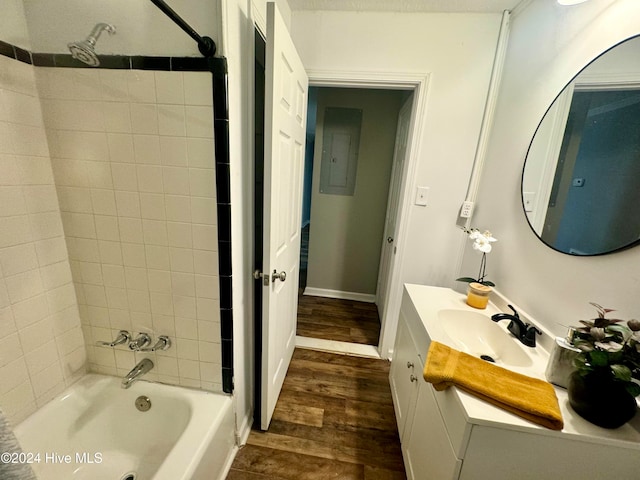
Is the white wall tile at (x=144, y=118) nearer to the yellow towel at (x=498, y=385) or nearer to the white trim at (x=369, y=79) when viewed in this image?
the white trim at (x=369, y=79)

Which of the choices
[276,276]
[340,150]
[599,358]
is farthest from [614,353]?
[340,150]

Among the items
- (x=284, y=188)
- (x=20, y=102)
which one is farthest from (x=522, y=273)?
(x=20, y=102)

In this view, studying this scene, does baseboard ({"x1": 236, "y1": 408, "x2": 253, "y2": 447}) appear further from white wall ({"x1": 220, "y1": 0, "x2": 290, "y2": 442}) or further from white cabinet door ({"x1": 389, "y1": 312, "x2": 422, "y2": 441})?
white cabinet door ({"x1": 389, "y1": 312, "x2": 422, "y2": 441})

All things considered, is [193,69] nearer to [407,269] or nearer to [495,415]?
[495,415]

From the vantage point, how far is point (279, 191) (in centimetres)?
115

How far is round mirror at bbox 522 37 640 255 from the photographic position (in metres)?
0.79

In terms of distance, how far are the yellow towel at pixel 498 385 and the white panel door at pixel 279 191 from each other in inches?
29.5

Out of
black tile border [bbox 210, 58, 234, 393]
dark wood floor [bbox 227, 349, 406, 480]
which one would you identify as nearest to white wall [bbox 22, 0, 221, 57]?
black tile border [bbox 210, 58, 234, 393]

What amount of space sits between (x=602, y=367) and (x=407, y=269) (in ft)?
4.01

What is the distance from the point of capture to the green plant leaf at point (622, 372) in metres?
0.58

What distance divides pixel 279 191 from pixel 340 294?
2047mm

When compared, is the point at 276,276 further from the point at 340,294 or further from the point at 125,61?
the point at 340,294

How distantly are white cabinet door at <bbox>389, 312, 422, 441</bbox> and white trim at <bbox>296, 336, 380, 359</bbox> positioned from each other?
415mm

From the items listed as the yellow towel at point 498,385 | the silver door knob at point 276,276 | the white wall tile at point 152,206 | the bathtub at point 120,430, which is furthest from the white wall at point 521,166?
the white wall tile at point 152,206
